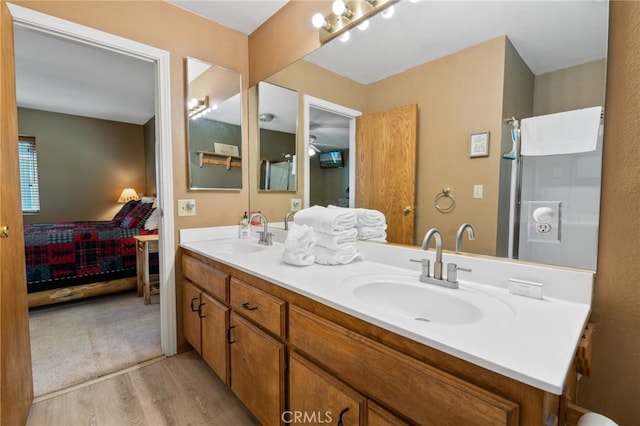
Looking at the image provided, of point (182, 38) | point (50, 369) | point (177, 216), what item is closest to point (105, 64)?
point (182, 38)

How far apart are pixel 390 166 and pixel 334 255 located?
53 cm

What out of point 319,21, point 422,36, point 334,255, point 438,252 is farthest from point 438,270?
point 319,21

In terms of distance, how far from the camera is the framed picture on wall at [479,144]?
1.11 metres

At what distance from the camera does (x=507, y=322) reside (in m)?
0.76

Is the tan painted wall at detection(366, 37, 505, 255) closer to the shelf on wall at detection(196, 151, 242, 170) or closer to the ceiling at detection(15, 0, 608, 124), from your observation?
the ceiling at detection(15, 0, 608, 124)

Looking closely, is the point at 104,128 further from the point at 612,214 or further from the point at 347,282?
the point at 612,214

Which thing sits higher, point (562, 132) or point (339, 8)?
point (339, 8)

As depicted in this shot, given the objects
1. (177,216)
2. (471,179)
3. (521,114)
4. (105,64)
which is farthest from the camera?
(105,64)

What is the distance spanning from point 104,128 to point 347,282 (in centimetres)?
593

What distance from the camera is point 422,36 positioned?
1.30 meters

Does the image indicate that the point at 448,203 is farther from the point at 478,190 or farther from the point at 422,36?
the point at 422,36

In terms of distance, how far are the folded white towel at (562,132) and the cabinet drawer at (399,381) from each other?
2.76ft

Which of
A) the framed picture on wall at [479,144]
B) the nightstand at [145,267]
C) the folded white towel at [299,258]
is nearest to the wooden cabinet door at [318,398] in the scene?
the folded white towel at [299,258]

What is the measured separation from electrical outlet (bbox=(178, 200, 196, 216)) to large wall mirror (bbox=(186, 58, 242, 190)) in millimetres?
110
